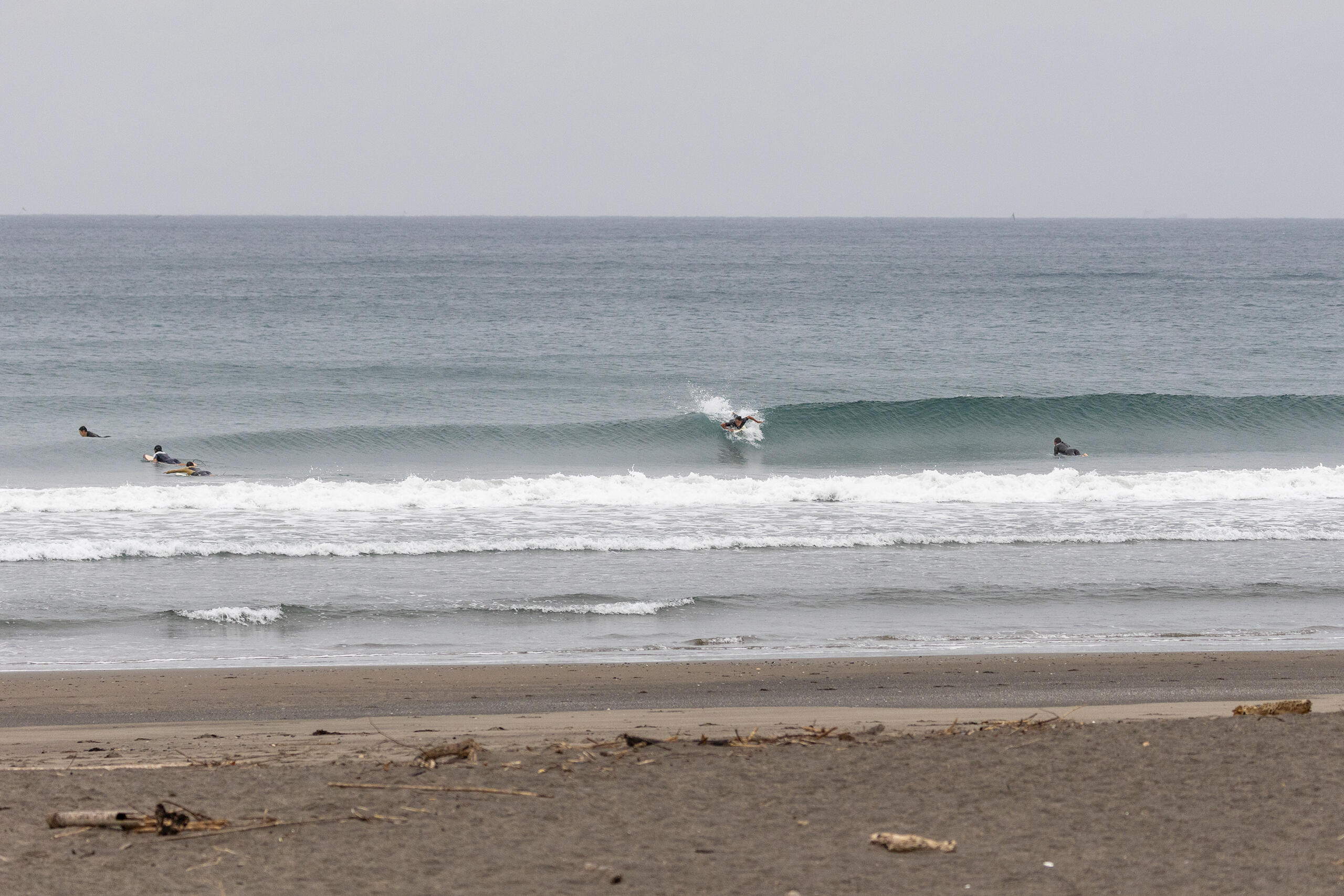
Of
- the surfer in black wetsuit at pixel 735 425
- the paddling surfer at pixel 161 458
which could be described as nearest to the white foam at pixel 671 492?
the paddling surfer at pixel 161 458

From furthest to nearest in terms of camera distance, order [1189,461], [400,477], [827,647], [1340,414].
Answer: [1340,414] < [1189,461] < [400,477] < [827,647]

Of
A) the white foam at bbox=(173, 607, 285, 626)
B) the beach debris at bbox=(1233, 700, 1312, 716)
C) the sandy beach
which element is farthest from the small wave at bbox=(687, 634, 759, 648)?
the beach debris at bbox=(1233, 700, 1312, 716)

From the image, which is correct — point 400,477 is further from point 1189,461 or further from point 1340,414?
point 1340,414

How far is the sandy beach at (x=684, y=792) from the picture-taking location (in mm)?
5020

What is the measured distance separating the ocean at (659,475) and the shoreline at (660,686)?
0.58m

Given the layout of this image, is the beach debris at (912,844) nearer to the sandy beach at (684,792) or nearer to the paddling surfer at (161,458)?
the sandy beach at (684,792)

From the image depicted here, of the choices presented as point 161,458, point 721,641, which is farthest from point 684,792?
point 161,458

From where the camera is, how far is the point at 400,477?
2273 cm

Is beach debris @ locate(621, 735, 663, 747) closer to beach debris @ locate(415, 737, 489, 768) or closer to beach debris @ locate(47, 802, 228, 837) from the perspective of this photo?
beach debris @ locate(415, 737, 489, 768)

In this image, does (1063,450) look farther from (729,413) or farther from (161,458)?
(161,458)

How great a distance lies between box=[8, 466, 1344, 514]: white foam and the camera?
18359 millimetres

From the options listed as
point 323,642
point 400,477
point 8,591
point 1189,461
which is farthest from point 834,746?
point 1189,461

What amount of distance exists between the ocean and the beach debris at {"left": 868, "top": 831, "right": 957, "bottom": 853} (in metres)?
5.66

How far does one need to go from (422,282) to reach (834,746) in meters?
63.6
